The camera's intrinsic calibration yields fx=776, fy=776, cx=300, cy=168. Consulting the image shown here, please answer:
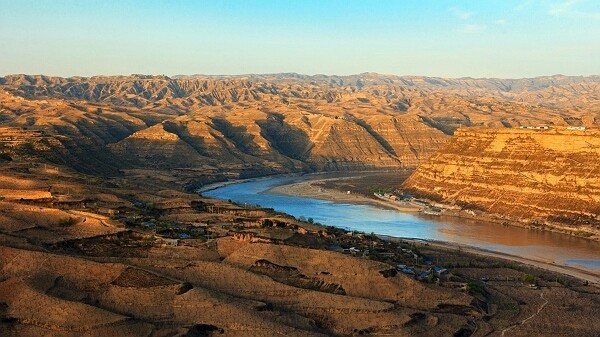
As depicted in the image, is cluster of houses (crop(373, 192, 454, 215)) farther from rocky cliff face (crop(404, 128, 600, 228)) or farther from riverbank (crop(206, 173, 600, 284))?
rocky cliff face (crop(404, 128, 600, 228))

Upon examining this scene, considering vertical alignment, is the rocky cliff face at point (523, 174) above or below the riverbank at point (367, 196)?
above

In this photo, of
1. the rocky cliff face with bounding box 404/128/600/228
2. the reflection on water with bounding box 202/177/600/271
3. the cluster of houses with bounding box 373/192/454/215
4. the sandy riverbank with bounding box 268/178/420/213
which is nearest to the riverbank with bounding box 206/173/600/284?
the sandy riverbank with bounding box 268/178/420/213

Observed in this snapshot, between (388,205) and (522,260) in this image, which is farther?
(388,205)

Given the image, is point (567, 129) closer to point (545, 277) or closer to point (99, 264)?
point (545, 277)

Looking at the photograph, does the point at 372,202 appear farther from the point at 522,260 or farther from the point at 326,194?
the point at 522,260

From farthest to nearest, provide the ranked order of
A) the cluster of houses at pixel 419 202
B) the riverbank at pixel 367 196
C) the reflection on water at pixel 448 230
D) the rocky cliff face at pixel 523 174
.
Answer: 1. the cluster of houses at pixel 419 202
2. the rocky cliff face at pixel 523 174
3. the riverbank at pixel 367 196
4. the reflection on water at pixel 448 230

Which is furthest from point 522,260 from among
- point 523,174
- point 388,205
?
point 388,205

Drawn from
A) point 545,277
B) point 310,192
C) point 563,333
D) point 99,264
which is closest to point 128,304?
point 99,264

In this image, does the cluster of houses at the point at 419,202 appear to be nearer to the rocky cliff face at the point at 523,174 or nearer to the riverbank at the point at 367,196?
the riverbank at the point at 367,196

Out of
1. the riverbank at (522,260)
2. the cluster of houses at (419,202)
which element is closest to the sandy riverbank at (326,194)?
the cluster of houses at (419,202)
